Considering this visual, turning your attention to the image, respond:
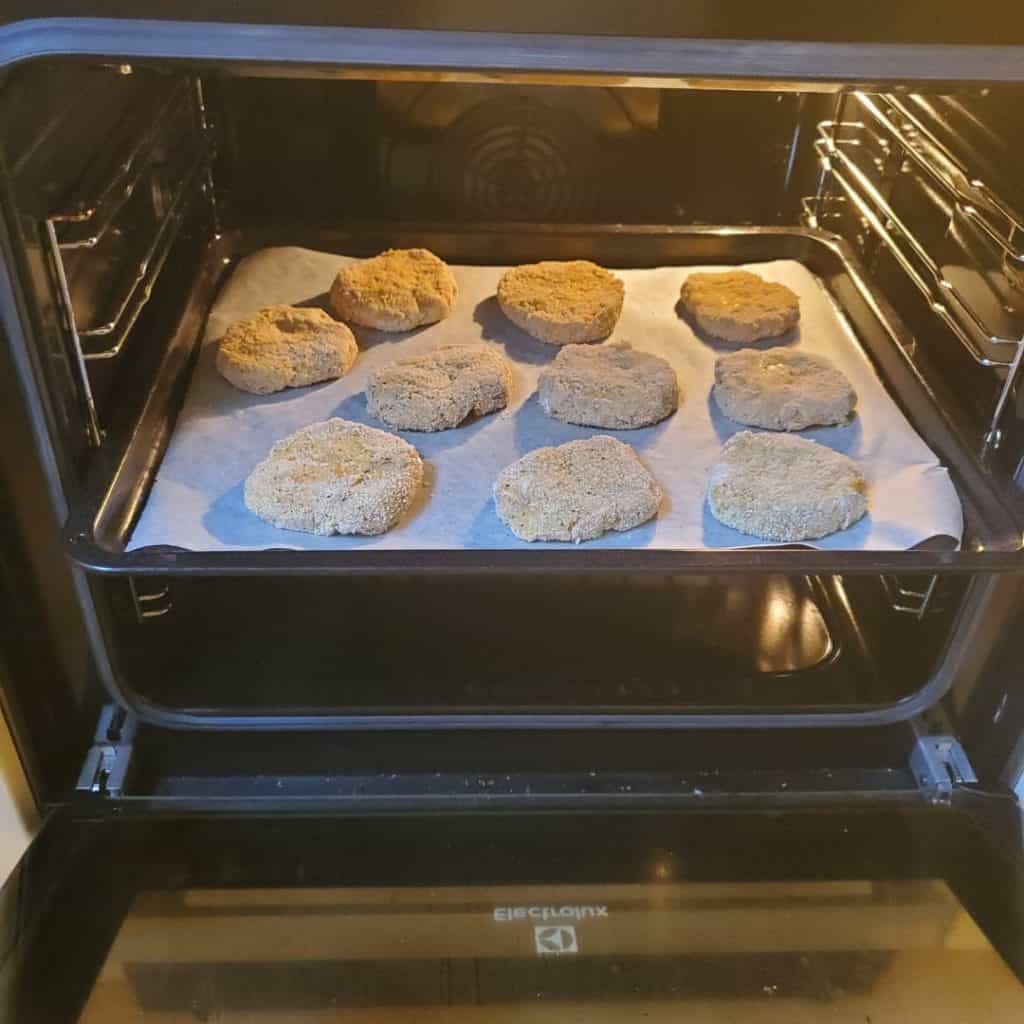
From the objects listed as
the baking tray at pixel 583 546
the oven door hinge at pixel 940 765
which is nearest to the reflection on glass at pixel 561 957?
the oven door hinge at pixel 940 765

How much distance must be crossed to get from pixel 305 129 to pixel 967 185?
826mm

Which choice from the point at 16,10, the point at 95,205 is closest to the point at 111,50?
the point at 16,10

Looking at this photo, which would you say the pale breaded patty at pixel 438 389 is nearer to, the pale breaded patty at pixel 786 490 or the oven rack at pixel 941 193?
the pale breaded patty at pixel 786 490

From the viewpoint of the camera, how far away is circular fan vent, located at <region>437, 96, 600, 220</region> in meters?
1.36

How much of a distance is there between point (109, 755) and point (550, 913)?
0.50m

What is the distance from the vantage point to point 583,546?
1035 mm

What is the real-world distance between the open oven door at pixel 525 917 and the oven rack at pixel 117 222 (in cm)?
47

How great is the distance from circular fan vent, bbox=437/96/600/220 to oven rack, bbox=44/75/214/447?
13.1 inches

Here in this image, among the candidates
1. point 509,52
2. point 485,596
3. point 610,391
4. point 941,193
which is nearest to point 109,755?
point 485,596

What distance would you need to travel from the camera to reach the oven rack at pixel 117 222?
95 centimetres

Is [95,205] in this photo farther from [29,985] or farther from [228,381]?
[29,985]

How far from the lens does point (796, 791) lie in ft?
3.70

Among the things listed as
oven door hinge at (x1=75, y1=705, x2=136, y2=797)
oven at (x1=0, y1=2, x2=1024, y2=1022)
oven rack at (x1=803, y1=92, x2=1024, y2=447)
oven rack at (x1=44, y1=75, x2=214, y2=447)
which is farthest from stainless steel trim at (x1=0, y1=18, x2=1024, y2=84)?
oven door hinge at (x1=75, y1=705, x2=136, y2=797)

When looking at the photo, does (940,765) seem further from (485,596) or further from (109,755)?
(109,755)
